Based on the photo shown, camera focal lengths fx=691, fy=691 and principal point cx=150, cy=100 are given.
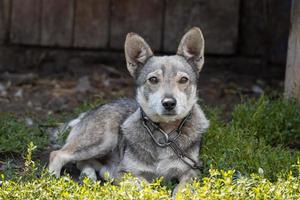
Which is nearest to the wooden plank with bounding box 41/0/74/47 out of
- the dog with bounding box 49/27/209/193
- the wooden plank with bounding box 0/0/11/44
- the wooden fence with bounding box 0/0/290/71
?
the wooden fence with bounding box 0/0/290/71

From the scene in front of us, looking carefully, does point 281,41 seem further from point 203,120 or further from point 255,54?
point 203,120

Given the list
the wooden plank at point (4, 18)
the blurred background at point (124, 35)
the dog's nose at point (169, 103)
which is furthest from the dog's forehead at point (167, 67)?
the wooden plank at point (4, 18)

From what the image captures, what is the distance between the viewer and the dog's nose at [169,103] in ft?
16.8

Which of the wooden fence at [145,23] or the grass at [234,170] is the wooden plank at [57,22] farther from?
the grass at [234,170]

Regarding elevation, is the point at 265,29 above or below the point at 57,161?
above

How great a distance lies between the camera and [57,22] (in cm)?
873

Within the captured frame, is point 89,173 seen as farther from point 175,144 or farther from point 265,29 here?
point 265,29

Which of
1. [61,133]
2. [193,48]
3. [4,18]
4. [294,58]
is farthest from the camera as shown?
[4,18]

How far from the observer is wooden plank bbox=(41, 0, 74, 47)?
8680mm

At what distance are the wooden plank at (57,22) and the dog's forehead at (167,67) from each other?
134 inches

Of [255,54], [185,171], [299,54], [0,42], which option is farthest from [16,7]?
[185,171]

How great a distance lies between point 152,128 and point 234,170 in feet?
3.06

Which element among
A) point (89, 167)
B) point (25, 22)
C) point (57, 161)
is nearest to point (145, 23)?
point (25, 22)

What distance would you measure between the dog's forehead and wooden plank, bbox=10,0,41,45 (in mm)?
3513
